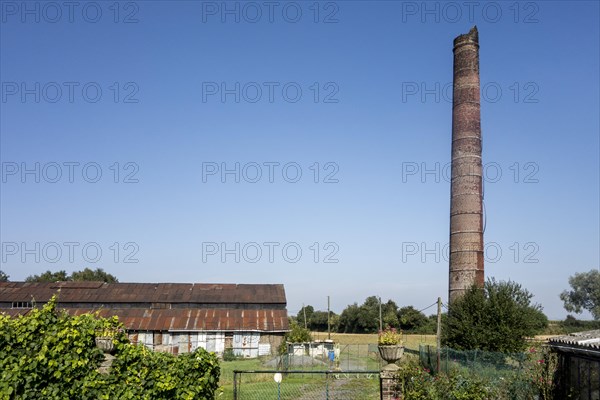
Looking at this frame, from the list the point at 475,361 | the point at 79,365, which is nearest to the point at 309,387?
the point at 475,361

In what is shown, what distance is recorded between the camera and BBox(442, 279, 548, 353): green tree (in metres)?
26.9

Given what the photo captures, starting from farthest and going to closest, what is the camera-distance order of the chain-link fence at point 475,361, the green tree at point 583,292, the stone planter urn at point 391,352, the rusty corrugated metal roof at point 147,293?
1. the green tree at point 583,292
2. the rusty corrugated metal roof at point 147,293
3. the chain-link fence at point 475,361
4. the stone planter urn at point 391,352

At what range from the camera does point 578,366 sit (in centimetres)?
1453

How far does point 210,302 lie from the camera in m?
46.2

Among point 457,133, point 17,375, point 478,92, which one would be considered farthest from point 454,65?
point 17,375

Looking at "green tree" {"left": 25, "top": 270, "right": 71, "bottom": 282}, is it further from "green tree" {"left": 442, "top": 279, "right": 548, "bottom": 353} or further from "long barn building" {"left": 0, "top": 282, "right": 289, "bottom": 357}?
"green tree" {"left": 442, "top": 279, "right": 548, "bottom": 353}

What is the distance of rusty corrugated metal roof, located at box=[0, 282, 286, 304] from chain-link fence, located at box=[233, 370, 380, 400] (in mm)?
18901

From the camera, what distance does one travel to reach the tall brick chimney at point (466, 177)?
30.5 m

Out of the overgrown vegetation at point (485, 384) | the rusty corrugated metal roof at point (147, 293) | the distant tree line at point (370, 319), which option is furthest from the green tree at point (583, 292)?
the overgrown vegetation at point (485, 384)

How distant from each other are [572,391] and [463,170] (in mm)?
18132

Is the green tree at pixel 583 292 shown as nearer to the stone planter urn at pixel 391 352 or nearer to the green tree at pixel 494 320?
the green tree at pixel 494 320

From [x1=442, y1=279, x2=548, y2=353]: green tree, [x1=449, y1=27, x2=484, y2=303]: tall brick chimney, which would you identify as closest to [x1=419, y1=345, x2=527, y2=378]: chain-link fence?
[x1=442, y1=279, x2=548, y2=353]: green tree

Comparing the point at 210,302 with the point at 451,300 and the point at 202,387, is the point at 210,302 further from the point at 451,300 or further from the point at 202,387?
the point at 202,387

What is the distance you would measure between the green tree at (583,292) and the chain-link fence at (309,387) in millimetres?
82669
